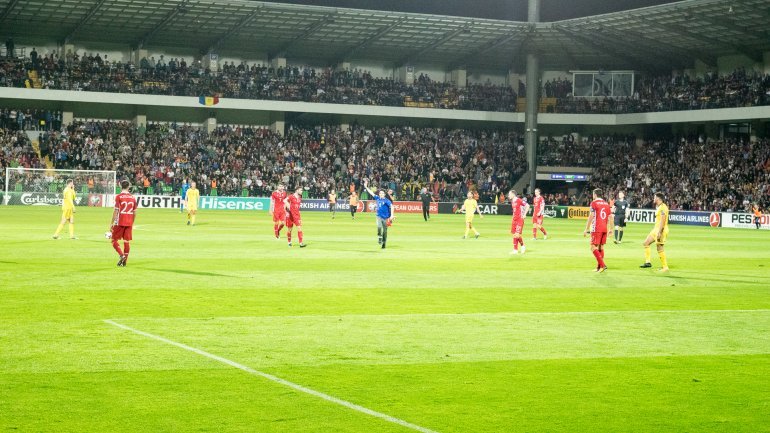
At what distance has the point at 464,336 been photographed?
13.0 m

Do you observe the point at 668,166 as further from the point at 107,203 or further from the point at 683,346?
the point at 683,346

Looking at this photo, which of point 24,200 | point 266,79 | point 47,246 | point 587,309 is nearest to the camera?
point 587,309

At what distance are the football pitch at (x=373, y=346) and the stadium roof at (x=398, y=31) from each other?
43.4 m

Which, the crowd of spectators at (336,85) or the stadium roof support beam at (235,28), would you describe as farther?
the crowd of spectators at (336,85)

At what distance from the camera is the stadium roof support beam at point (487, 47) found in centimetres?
7481

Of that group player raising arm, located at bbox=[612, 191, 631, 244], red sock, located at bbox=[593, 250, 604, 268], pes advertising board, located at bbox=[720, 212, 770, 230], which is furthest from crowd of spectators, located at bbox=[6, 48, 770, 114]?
red sock, located at bbox=[593, 250, 604, 268]

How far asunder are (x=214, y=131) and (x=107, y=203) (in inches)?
535

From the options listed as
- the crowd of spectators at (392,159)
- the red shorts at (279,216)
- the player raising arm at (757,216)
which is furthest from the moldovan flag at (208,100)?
the red shorts at (279,216)

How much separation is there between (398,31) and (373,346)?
2500 inches

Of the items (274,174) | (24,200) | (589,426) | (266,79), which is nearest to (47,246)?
(589,426)

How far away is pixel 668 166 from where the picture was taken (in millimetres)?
71750

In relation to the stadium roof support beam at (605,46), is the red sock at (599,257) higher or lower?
lower

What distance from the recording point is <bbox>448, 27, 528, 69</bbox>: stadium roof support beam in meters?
74.8

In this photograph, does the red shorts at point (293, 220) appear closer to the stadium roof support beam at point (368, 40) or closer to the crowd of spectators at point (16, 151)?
the crowd of spectators at point (16, 151)
